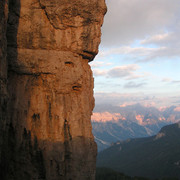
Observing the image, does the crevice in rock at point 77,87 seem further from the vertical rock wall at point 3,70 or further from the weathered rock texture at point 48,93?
the vertical rock wall at point 3,70

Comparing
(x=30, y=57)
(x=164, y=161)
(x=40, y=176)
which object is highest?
(x=30, y=57)

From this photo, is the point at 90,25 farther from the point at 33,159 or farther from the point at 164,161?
the point at 164,161

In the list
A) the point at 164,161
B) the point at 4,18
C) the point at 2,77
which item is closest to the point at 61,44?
the point at 4,18

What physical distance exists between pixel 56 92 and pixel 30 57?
272cm

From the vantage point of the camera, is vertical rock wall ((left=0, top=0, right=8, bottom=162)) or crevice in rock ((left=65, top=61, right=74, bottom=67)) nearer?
vertical rock wall ((left=0, top=0, right=8, bottom=162))

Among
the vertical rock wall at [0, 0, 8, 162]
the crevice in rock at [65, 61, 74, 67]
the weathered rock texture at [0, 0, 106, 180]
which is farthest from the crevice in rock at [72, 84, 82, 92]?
the vertical rock wall at [0, 0, 8, 162]

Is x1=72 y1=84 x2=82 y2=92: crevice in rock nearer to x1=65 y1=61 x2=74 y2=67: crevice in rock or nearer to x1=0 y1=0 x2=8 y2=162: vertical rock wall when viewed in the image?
x1=65 y1=61 x2=74 y2=67: crevice in rock

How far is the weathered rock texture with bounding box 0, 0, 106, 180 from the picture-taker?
45.0ft

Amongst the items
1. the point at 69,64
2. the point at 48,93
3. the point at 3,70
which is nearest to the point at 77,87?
the point at 69,64

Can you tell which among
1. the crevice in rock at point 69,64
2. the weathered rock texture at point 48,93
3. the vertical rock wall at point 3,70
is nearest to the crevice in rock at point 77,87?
the weathered rock texture at point 48,93

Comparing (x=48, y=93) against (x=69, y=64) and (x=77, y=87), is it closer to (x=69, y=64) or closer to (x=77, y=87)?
(x=77, y=87)

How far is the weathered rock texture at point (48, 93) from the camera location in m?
13.7

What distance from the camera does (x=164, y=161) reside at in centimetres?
12875

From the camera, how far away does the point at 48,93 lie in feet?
46.6
